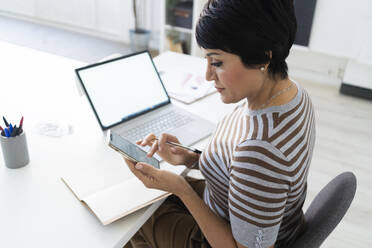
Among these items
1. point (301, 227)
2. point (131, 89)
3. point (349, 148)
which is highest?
point (131, 89)

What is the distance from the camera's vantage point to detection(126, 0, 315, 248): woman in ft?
2.63

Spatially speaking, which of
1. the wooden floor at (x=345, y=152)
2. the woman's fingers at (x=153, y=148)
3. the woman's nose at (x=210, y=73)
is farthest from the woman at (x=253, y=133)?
the wooden floor at (x=345, y=152)

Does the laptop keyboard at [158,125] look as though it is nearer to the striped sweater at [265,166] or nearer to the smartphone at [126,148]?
the smartphone at [126,148]

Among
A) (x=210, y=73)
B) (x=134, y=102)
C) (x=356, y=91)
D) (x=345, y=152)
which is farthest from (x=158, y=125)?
(x=356, y=91)

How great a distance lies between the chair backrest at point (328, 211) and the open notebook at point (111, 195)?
0.39 meters

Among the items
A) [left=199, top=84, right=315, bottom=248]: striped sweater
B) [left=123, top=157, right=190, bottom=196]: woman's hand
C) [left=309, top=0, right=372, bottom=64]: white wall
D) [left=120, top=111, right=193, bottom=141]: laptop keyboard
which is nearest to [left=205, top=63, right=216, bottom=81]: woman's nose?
[left=199, top=84, right=315, bottom=248]: striped sweater

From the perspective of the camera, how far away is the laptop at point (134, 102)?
1.26m

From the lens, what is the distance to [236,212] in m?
0.86

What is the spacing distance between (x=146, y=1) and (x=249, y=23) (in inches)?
128

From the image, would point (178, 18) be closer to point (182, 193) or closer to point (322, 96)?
point (322, 96)

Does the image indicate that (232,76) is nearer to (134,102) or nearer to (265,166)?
(265,166)

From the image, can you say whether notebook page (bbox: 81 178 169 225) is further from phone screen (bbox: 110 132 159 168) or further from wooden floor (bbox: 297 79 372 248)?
wooden floor (bbox: 297 79 372 248)

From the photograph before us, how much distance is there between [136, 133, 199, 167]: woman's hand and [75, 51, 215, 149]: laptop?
0.24ft

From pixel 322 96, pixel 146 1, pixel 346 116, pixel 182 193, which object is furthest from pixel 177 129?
pixel 146 1
